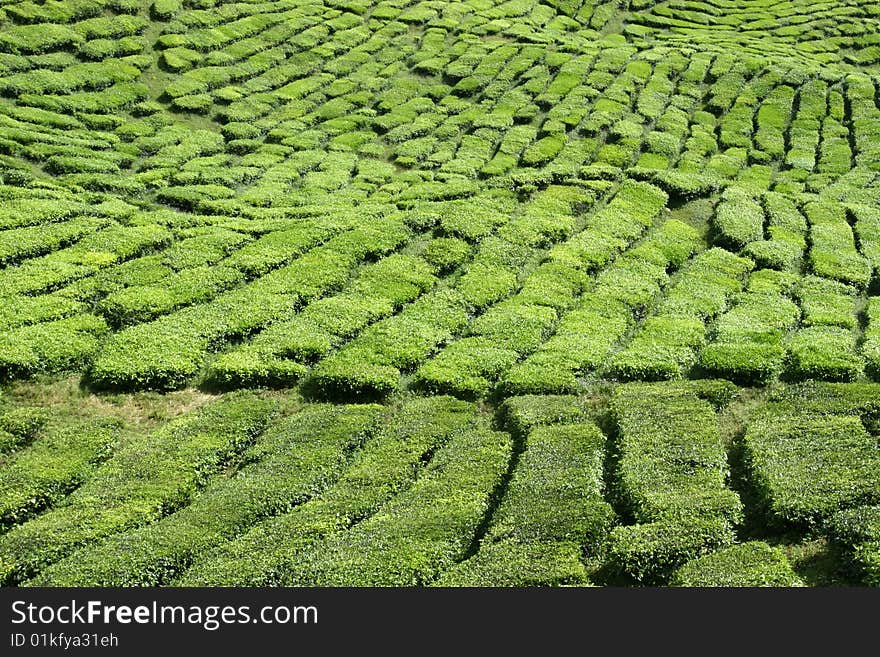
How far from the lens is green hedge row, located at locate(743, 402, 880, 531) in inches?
575

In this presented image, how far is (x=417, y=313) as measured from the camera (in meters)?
21.0

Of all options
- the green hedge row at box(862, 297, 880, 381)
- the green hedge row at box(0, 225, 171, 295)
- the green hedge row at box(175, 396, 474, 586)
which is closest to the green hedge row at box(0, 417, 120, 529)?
the green hedge row at box(175, 396, 474, 586)

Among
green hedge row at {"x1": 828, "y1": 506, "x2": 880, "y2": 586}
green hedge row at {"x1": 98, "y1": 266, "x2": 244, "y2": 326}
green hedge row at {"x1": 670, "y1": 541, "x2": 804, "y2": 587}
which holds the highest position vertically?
green hedge row at {"x1": 98, "y1": 266, "x2": 244, "y2": 326}

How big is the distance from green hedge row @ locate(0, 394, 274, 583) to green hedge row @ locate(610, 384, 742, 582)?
771cm

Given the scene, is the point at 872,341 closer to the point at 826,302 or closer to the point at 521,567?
the point at 826,302

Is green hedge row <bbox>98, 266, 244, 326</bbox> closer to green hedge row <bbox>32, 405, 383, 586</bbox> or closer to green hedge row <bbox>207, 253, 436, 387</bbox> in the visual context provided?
A: green hedge row <bbox>207, 253, 436, 387</bbox>

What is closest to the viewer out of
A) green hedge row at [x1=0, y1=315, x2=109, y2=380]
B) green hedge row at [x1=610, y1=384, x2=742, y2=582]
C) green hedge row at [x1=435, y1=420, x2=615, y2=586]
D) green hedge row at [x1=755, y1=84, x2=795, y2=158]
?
green hedge row at [x1=435, y1=420, x2=615, y2=586]

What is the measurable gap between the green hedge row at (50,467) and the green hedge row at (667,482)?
1009 cm

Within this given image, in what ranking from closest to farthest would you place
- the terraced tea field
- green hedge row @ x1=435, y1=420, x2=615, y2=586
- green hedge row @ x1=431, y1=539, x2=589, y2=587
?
green hedge row @ x1=431, y1=539, x2=589, y2=587 < green hedge row @ x1=435, y1=420, x2=615, y2=586 < the terraced tea field

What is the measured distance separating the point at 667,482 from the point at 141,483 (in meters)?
10.00

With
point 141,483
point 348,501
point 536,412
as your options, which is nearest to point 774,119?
point 536,412

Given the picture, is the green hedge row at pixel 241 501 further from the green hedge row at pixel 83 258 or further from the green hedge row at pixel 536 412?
the green hedge row at pixel 83 258

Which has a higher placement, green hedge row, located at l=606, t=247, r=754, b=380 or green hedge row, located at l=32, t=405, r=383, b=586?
green hedge row, located at l=606, t=247, r=754, b=380

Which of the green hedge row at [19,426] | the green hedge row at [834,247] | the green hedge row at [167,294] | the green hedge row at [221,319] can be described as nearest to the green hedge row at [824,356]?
the green hedge row at [834,247]
